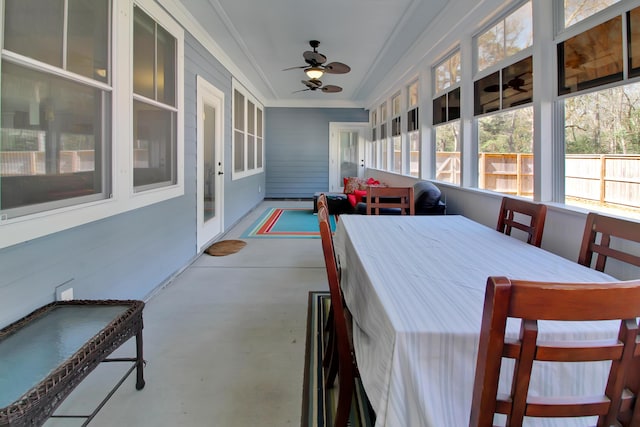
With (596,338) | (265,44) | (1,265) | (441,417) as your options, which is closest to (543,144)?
(596,338)

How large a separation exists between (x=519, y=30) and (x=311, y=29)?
2574 millimetres

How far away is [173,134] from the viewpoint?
3617 millimetres

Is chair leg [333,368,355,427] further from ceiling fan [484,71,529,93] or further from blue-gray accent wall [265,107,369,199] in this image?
blue-gray accent wall [265,107,369,199]

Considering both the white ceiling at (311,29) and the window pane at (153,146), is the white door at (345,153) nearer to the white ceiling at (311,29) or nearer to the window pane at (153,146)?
the white ceiling at (311,29)

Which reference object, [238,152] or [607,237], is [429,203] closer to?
[607,237]

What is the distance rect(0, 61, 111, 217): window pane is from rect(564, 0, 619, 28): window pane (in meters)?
3.10

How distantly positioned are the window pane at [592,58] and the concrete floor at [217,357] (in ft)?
7.85

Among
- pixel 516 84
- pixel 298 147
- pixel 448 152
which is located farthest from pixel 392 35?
pixel 298 147

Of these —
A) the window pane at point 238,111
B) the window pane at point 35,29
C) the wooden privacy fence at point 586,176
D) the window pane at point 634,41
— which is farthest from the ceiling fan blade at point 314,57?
the window pane at point 634,41

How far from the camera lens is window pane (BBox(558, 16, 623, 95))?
2.04 meters

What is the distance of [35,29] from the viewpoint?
178 cm

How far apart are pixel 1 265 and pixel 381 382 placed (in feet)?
5.63

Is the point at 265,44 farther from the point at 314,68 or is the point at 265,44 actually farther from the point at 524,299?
the point at 524,299

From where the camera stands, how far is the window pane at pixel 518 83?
285cm
